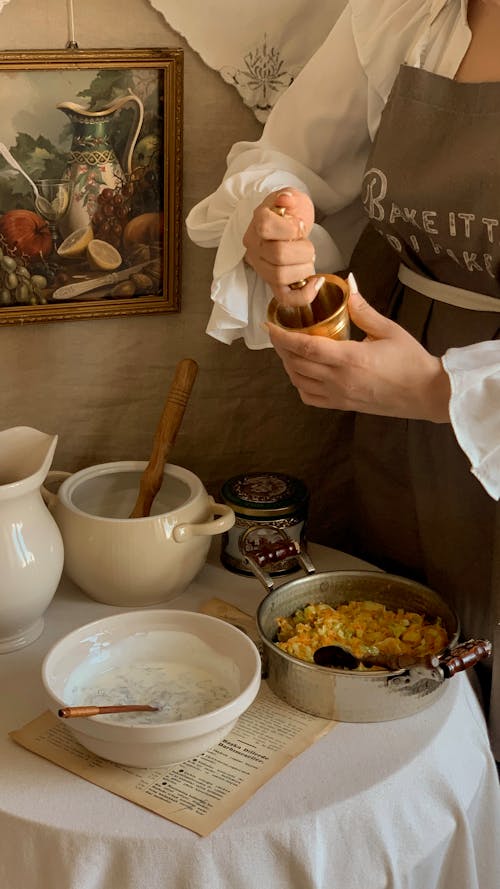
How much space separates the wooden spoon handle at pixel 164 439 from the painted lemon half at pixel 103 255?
195 mm

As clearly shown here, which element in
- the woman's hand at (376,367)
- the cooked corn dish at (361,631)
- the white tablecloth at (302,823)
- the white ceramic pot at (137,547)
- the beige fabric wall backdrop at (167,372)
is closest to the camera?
the white tablecloth at (302,823)

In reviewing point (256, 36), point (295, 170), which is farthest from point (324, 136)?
point (256, 36)

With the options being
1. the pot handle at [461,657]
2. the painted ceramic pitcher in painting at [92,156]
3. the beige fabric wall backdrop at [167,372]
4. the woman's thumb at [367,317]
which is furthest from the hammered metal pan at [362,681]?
the painted ceramic pitcher in painting at [92,156]

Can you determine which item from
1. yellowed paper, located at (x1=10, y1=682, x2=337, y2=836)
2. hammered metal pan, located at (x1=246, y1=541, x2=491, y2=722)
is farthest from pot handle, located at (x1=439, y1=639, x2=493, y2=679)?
yellowed paper, located at (x1=10, y1=682, x2=337, y2=836)

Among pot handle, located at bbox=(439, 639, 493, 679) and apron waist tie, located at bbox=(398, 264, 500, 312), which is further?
apron waist tie, located at bbox=(398, 264, 500, 312)

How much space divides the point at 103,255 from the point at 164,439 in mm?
288

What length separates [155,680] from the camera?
1171mm

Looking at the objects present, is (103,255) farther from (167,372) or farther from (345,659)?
(345,659)

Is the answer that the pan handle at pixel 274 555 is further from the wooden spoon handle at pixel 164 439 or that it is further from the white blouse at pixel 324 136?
the white blouse at pixel 324 136

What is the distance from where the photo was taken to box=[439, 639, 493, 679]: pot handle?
44.7 inches

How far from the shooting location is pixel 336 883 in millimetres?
1058

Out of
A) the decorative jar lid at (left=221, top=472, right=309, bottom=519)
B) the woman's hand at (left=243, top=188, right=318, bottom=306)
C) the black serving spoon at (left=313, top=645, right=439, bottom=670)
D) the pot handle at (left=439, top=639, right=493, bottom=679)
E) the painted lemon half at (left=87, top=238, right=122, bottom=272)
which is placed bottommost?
the decorative jar lid at (left=221, top=472, right=309, bottom=519)

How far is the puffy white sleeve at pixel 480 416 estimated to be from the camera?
1086 millimetres

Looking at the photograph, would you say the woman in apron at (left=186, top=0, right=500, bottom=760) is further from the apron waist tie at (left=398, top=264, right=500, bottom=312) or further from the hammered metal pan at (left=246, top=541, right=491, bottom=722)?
the hammered metal pan at (left=246, top=541, right=491, bottom=722)
